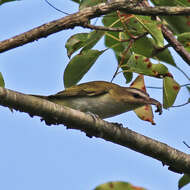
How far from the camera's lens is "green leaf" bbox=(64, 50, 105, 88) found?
4480 mm

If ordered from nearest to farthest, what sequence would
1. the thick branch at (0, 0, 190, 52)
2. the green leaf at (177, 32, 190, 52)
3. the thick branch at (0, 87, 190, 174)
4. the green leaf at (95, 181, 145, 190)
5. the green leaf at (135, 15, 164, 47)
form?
the green leaf at (95, 181, 145, 190) → the thick branch at (0, 87, 190, 174) → the thick branch at (0, 0, 190, 52) → the green leaf at (135, 15, 164, 47) → the green leaf at (177, 32, 190, 52)

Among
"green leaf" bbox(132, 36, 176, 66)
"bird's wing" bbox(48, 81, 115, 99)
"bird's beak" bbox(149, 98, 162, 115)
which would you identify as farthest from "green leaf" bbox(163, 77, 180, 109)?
"bird's wing" bbox(48, 81, 115, 99)

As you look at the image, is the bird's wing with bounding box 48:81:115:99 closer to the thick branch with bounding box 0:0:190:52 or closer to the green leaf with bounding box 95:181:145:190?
the thick branch with bounding box 0:0:190:52

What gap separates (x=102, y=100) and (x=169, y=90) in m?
1.10

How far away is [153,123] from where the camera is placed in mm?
4633

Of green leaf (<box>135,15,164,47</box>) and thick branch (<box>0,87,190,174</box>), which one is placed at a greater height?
green leaf (<box>135,15,164,47</box>)

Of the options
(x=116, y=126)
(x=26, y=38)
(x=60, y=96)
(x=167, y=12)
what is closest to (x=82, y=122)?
(x=116, y=126)

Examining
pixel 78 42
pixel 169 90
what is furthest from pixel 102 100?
pixel 78 42

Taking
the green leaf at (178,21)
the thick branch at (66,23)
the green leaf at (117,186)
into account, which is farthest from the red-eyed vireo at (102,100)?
the green leaf at (117,186)

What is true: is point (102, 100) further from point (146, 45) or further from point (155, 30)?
point (155, 30)

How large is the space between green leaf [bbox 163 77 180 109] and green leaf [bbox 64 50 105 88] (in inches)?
30.0

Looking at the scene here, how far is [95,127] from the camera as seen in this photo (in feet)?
12.4

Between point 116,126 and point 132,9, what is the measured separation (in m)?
1.06

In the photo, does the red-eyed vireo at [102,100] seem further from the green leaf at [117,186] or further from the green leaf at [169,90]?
the green leaf at [117,186]
